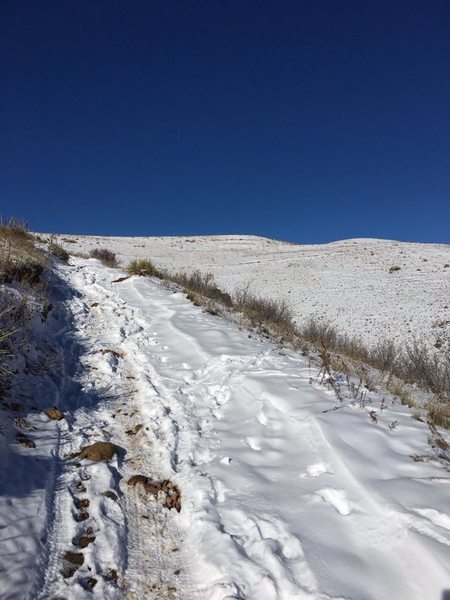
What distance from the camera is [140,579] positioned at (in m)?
2.29

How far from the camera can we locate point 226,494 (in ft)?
9.64

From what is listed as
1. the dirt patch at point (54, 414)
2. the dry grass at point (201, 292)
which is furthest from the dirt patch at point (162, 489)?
the dry grass at point (201, 292)

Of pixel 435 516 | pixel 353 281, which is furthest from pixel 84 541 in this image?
pixel 353 281

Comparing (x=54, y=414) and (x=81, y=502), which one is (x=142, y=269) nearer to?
(x=54, y=414)

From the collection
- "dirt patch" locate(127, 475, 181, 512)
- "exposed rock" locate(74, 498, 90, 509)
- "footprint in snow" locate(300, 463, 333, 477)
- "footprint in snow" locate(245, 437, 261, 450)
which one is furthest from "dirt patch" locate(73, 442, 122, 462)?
"footprint in snow" locate(300, 463, 333, 477)

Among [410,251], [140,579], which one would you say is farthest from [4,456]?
[410,251]

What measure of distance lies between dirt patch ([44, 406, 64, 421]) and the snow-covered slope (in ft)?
40.7

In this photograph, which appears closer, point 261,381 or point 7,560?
point 7,560

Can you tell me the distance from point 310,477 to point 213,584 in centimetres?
109

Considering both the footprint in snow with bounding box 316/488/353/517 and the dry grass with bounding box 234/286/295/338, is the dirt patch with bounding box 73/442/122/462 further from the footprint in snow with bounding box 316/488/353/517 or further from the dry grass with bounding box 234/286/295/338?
the dry grass with bounding box 234/286/295/338

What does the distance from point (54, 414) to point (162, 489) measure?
1.38m

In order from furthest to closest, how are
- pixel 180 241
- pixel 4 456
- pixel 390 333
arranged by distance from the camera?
1. pixel 180 241
2. pixel 390 333
3. pixel 4 456

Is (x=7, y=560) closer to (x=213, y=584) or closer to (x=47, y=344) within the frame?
(x=213, y=584)

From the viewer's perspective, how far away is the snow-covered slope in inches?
634
